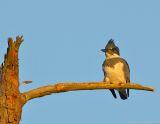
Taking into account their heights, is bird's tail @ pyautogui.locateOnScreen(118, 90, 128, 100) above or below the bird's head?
below

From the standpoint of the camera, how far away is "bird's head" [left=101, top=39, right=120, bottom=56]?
1162 centimetres

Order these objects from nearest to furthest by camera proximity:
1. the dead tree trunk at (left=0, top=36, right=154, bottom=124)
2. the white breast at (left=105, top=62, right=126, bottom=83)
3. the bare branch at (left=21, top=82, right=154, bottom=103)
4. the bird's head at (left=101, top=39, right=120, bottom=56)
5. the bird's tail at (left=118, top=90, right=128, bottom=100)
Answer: the dead tree trunk at (left=0, top=36, right=154, bottom=124) < the bare branch at (left=21, top=82, right=154, bottom=103) < the white breast at (left=105, top=62, right=126, bottom=83) < the bird's tail at (left=118, top=90, right=128, bottom=100) < the bird's head at (left=101, top=39, right=120, bottom=56)

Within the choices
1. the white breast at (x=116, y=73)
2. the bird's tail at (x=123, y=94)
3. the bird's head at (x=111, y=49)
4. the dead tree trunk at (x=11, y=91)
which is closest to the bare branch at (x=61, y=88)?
the dead tree trunk at (x=11, y=91)

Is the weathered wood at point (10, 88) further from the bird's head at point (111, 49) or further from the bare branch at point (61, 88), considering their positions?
the bird's head at point (111, 49)

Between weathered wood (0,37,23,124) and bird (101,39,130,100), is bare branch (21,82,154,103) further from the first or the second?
bird (101,39,130,100)

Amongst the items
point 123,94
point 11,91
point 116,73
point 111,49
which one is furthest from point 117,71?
point 11,91

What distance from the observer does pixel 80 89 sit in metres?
7.57

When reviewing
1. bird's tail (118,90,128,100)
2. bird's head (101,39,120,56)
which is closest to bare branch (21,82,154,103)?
bird's tail (118,90,128,100)

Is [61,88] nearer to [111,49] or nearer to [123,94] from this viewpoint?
[123,94]

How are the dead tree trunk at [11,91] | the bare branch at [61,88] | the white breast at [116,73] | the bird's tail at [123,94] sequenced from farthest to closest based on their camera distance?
the bird's tail at [123,94] < the white breast at [116,73] < the bare branch at [61,88] < the dead tree trunk at [11,91]

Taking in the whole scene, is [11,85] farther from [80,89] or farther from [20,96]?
[80,89]

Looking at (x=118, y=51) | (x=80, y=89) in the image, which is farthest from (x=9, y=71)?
(x=118, y=51)

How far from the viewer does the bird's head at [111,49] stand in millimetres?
11617

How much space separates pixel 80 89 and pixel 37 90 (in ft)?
2.19
